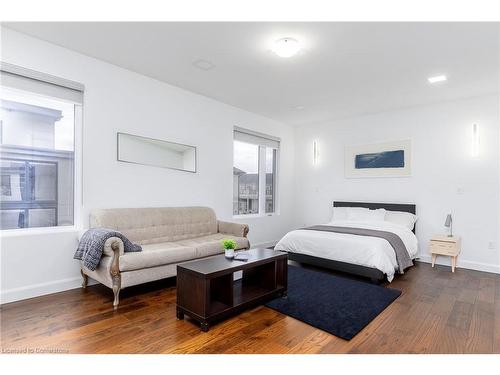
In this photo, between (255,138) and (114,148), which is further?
(255,138)

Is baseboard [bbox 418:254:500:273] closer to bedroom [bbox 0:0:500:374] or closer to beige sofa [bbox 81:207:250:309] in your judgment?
bedroom [bbox 0:0:500:374]

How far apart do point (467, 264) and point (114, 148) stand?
17.9ft

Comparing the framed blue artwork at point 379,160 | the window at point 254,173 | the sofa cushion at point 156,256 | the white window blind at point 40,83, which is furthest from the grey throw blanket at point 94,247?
the framed blue artwork at point 379,160

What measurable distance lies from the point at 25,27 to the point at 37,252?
2265 mm

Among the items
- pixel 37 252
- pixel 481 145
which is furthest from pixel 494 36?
pixel 37 252

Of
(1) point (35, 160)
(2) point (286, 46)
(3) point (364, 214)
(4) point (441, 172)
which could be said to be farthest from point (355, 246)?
(1) point (35, 160)

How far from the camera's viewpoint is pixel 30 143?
3.17 metres

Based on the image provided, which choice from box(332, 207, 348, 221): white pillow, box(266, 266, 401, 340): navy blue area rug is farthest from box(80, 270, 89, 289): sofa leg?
box(332, 207, 348, 221): white pillow

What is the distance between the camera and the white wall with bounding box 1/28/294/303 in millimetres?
2975

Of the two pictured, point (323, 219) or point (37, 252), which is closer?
point (37, 252)

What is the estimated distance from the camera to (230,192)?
527 cm

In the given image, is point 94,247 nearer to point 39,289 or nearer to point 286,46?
point 39,289
